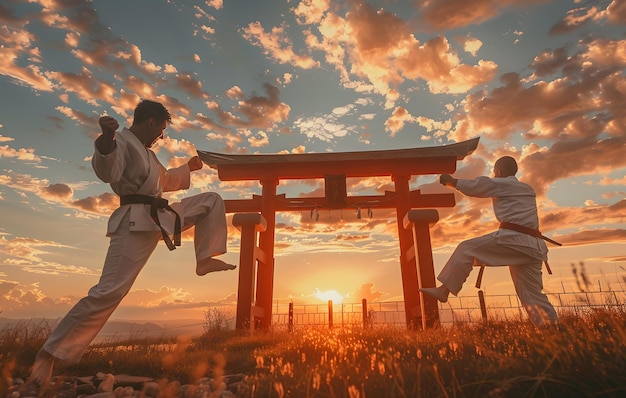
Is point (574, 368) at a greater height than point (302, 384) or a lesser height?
greater

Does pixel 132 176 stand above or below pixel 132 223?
above

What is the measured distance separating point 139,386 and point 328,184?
5318 mm

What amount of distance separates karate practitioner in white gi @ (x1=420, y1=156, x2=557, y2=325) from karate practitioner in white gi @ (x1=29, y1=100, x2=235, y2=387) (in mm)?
2766

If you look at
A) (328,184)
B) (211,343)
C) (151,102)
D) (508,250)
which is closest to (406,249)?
(328,184)

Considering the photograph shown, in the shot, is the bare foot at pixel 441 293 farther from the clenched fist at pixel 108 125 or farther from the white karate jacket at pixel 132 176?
the clenched fist at pixel 108 125

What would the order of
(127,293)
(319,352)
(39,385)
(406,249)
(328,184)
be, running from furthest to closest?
(328,184) < (406,249) < (319,352) < (127,293) < (39,385)

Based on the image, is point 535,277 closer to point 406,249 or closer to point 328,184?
point 406,249

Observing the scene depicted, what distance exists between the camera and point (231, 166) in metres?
8.02

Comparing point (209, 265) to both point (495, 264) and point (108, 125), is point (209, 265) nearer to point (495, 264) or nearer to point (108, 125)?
point (108, 125)

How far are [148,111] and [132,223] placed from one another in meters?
1.14

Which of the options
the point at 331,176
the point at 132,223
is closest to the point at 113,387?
the point at 132,223

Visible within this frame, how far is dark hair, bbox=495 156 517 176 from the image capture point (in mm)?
4980

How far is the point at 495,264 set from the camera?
15.2 ft

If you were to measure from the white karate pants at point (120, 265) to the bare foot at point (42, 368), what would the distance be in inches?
2.6
